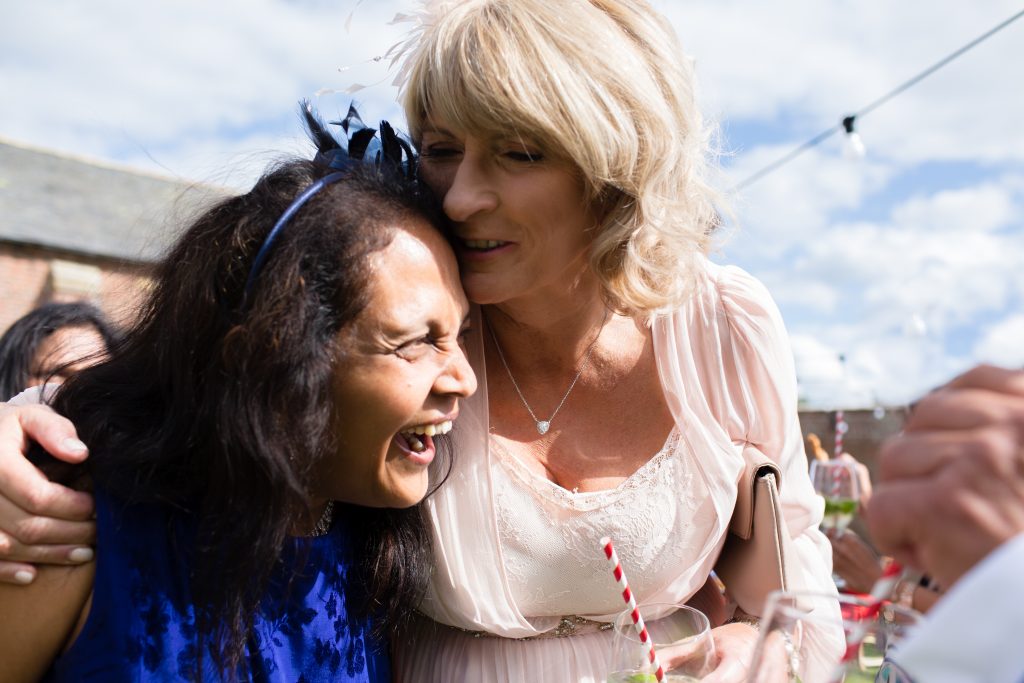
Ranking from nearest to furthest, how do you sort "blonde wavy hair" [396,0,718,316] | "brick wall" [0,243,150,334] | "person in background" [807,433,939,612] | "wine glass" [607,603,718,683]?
"person in background" [807,433,939,612]
"wine glass" [607,603,718,683]
"blonde wavy hair" [396,0,718,316]
"brick wall" [0,243,150,334]

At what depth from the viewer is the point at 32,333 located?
4.12m

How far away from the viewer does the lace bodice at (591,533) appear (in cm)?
239

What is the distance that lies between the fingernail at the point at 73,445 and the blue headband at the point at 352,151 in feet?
1.93

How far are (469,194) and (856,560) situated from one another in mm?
1229

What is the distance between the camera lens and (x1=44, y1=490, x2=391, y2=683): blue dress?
180 cm

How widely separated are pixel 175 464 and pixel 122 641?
364mm

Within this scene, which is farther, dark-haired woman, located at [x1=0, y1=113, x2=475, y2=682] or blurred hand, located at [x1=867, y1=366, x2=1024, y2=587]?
dark-haired woman, located at [x1=0, y1=113, x2=475, y2=682]

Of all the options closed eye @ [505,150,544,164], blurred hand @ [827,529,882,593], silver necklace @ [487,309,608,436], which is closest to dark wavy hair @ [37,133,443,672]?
closed eye @ [505,150,544,164]

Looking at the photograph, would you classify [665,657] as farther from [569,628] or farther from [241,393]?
[241,393]

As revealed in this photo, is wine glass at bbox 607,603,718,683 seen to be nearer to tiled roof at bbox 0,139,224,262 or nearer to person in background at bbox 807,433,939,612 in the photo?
person in background at bbox 807,433,939,612

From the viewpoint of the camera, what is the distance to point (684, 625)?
1.93 metres

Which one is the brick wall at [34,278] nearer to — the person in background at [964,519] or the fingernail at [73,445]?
the fingernail at [73,445]

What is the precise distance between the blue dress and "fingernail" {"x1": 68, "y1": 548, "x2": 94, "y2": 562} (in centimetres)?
2

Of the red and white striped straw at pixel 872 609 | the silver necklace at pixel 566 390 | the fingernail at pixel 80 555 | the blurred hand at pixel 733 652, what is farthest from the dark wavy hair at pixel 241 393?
the red and white striped straw at pixel 872 609
